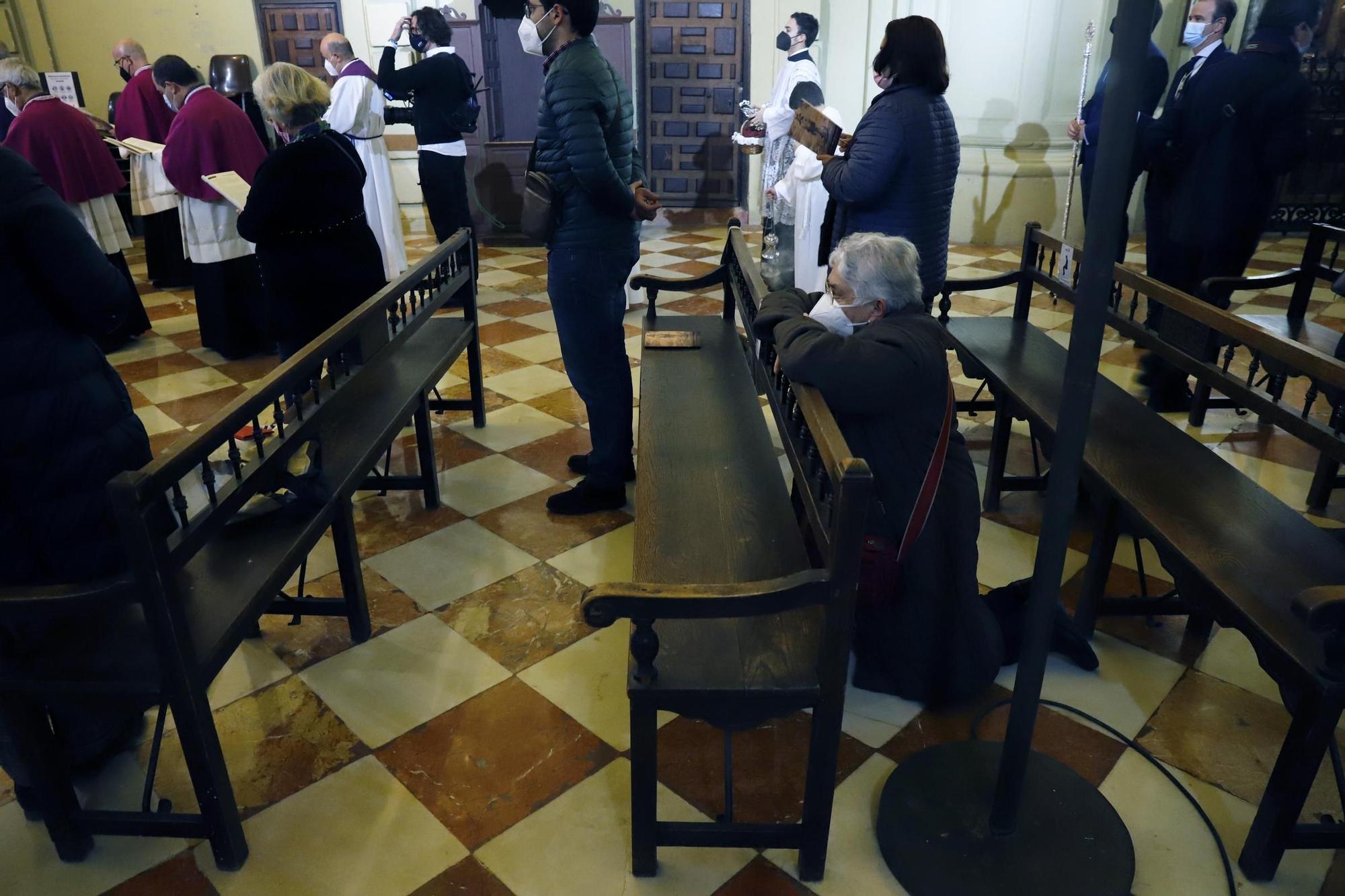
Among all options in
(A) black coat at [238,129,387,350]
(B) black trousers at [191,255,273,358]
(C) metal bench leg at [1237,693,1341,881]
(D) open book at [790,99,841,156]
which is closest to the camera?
(C) metal bench leg at [1237,693,1341,881]

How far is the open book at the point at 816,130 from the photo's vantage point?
3260 millimetres

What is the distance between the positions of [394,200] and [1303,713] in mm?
5433

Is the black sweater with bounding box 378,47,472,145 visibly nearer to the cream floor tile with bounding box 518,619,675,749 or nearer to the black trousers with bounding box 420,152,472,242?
the black trousers with bounding box 420,152,472,242

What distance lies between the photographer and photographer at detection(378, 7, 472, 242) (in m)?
5.42

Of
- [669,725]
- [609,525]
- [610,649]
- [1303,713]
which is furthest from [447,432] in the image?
[1303,713]

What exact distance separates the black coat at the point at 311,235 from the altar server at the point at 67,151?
188 centimetres

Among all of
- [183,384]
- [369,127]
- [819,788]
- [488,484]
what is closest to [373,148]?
[369,127]

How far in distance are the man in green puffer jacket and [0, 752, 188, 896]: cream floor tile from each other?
159 centimetres

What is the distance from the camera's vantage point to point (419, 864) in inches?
71.0

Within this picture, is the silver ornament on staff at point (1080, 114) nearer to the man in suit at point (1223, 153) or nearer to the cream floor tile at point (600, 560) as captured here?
the man in suit at point (1223, 153)

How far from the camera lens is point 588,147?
8.77 ft

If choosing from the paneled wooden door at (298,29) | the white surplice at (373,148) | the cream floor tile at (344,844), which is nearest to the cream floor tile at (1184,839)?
the cream floor tile at (344,844)

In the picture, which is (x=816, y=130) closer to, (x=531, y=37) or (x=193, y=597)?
(x=531, y=37)

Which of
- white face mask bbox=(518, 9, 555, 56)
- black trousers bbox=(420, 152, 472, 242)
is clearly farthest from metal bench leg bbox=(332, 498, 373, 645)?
black trousers bbox=(420, 152, 472, 242)
